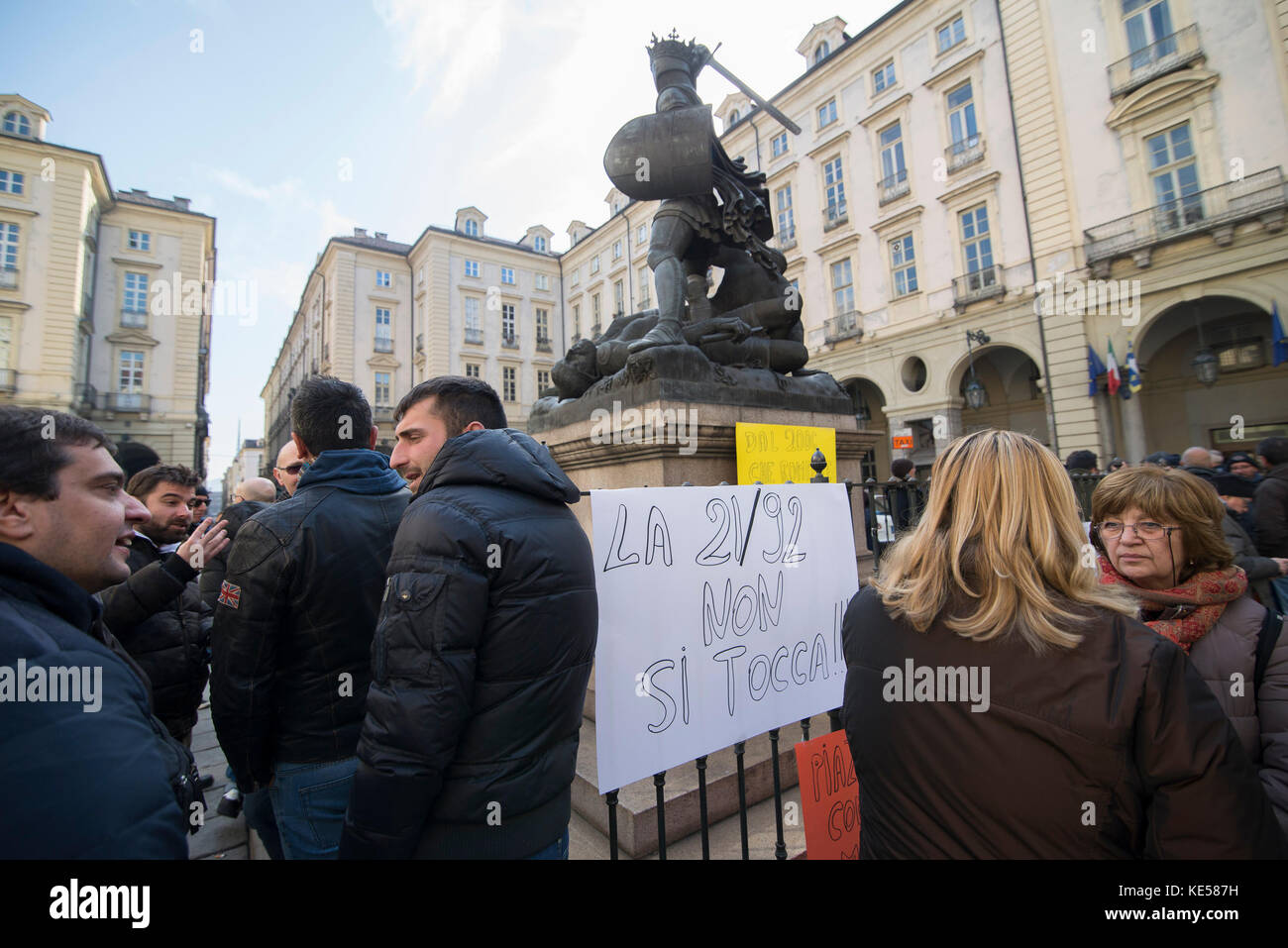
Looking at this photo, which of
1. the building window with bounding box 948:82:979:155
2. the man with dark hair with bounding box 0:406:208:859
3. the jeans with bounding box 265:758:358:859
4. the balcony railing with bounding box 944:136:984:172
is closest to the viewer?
the man with dark hair with bounding box 0:406:208:859

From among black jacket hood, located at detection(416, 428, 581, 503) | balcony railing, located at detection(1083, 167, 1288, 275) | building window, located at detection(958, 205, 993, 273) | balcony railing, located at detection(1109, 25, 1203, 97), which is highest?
balcony railing, located at detection(1109, 25, 1203, 97)

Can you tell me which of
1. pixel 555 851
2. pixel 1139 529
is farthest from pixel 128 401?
pixel 1139 529

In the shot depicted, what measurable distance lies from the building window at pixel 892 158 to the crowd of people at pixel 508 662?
22.3m

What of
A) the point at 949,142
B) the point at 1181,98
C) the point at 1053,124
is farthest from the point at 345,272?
the point at 1181,98

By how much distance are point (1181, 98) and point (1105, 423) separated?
8255 mm

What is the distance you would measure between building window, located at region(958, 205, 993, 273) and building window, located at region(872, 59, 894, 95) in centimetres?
635

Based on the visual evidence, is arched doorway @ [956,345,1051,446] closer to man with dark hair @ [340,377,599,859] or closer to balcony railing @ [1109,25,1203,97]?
balcony railing @ [1109,25,1203,97]

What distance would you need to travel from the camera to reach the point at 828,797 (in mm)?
2201

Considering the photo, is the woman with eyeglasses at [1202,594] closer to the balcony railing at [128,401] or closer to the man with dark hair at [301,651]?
the man with dark hair at [301,651]

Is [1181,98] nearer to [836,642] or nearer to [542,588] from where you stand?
[836,642]

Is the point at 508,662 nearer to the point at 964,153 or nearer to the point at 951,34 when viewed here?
the point at 964,153

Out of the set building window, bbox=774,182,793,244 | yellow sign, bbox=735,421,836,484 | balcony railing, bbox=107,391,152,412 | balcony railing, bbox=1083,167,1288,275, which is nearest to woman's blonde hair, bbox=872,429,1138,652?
yellow sign, bbox=735,421,836,484

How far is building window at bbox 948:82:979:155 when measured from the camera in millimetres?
18312

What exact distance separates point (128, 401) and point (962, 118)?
37.6 meters
